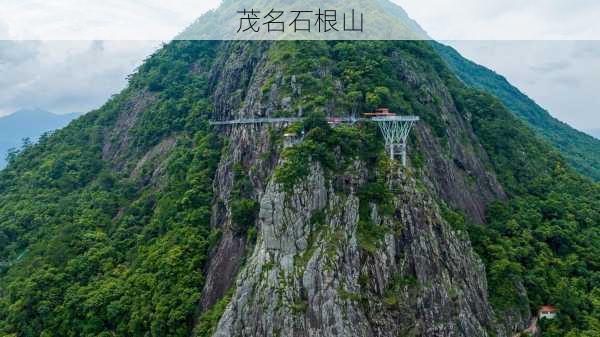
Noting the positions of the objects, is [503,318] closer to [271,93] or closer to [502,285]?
[502,285]

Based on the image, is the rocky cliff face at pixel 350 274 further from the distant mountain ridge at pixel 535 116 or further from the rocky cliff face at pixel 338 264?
the distant mountain ridge at pixel 535 116

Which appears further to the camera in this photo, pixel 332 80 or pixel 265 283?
pixel 332 80

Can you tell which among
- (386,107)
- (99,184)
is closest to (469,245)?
(386,107)

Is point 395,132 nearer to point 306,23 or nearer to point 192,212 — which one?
point 192,212

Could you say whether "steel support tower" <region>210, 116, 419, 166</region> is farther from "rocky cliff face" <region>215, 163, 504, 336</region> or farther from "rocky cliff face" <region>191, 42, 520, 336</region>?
"rocky cliff face" <region>215, 163, 504, 336</region>

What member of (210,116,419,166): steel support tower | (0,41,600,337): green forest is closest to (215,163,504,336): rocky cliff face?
(0,41,600,337): green forest

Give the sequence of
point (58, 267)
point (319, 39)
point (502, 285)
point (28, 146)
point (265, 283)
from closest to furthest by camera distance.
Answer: point (265, 283) < point (502, 285) < point (58, 267) < point (319, 39) < point (28, 146)
